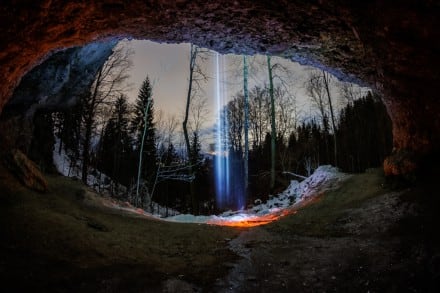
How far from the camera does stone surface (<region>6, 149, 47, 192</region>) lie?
10.1m

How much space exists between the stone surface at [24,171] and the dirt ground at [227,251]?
428 millimetres

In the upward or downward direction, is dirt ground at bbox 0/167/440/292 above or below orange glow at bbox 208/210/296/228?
above

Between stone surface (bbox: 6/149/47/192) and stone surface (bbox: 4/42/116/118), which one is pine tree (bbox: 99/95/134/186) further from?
stone surface (bbox: 6/149/47/192)

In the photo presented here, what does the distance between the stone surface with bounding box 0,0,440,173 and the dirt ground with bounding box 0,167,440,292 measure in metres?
2.39

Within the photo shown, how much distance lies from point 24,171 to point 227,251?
24.3 ft

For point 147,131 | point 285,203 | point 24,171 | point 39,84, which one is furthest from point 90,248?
point 147,131

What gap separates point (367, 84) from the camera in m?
10.1

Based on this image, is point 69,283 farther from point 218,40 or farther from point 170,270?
point 218,40

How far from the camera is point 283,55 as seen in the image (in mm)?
9672

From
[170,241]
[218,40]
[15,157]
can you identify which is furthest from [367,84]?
[15,157]

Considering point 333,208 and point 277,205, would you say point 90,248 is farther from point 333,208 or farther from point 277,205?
point 277,205

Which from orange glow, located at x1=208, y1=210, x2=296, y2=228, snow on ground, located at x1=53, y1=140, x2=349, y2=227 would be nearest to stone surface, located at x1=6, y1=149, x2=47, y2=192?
snow on ground, located at x1=53, y1=140, x2=349, y2=227

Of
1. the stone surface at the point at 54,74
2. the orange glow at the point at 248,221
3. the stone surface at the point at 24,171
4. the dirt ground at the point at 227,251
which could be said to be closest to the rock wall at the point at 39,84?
the stone surface at the point at 54,74

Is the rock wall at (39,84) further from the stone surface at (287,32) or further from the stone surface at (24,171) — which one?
the stone surface at (287,32)
